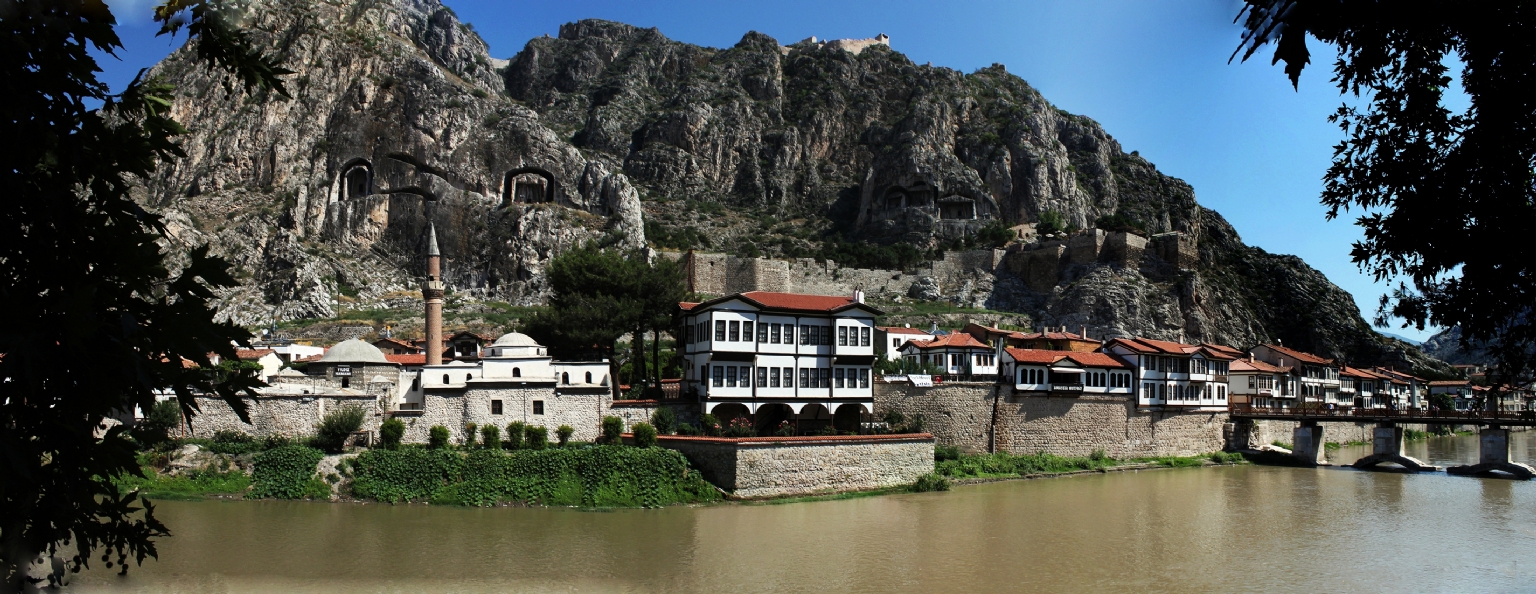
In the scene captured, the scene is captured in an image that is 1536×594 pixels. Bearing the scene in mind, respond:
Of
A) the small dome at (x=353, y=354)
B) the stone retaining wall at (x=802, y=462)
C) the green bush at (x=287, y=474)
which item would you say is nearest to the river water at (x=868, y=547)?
the green bush at (x=287, y=474)

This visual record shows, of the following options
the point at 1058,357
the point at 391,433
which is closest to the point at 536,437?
the point at 391,433

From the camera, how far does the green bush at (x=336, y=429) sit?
27.5 metres

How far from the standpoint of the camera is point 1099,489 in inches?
1277

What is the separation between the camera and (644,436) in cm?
2875

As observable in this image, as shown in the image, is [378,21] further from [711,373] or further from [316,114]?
[711,373]

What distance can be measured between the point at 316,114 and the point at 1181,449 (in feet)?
217

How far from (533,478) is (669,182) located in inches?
2771

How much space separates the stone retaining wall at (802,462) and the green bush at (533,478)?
2.64 ft

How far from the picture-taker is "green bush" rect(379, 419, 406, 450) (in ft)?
91.5

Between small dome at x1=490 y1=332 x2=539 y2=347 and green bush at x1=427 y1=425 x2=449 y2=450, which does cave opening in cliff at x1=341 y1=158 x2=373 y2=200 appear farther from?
green bush at x1=427 y1=425 x2=449 y2=450

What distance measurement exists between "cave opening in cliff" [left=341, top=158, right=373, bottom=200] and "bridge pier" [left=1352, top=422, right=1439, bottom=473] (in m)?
66.5

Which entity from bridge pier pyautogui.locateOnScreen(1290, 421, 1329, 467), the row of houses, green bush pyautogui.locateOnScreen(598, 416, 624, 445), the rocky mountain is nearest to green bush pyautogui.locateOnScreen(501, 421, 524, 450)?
green bush pyautogui.locateOnScreen(598, 416, 624, 445)

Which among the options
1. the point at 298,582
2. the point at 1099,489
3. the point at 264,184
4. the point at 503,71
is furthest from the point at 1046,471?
the point at 503,71

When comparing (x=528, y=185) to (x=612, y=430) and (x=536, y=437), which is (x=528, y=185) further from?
(x=536, y=437)
